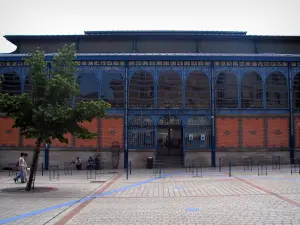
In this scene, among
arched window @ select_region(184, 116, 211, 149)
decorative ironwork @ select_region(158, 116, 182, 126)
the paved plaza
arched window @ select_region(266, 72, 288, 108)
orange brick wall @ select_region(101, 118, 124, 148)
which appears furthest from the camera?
arched window @ select_region(266, 72, 288, 108)

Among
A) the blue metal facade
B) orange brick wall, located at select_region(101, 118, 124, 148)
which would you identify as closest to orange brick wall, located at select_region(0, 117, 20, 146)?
the blue metal facade

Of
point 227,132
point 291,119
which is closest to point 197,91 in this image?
A: point 227,132

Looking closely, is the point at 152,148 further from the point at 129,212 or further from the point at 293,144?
the point at 129,212

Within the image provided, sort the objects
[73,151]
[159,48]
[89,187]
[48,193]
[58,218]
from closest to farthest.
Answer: [58,218] → [48,193] → [89,187] → [73,151] → [159,48]

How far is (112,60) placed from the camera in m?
30.6

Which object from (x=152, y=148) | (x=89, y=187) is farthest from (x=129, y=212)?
(x=152, y=148)

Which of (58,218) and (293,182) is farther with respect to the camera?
(293,182)

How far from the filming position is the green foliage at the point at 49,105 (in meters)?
17.0

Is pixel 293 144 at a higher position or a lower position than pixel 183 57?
lower

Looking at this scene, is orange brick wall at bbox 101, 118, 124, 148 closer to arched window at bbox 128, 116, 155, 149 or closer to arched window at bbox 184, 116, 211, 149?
arched window at bbox 128, 116, 155, 149

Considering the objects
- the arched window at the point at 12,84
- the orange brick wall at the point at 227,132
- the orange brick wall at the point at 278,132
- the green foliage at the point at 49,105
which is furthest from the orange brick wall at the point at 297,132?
the arched window at the point at 12,84

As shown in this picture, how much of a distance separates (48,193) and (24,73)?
54.7 ft

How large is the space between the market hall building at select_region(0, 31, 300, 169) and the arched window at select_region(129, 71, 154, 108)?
0.08m

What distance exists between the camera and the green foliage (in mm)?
17016
